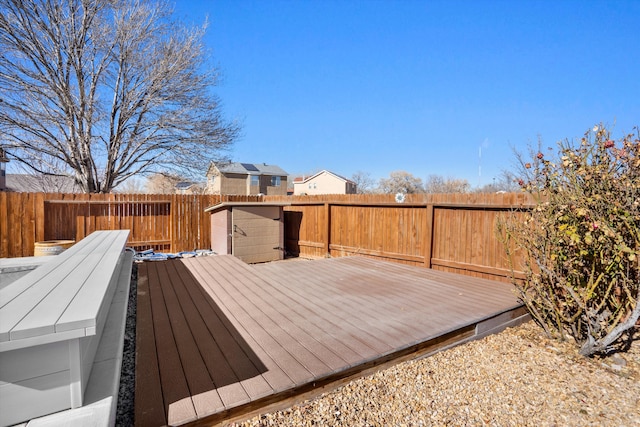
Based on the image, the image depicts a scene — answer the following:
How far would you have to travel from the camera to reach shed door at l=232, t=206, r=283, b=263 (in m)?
7.48

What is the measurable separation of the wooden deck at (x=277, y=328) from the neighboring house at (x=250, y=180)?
84.5ft

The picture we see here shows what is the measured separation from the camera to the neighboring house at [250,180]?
98.6 ft

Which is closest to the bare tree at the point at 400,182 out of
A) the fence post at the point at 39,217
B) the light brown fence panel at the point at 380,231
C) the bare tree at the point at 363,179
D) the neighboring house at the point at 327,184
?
the bare tree at the point at 363,179

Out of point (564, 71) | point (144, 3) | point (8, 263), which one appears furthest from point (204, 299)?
point (564, 71)

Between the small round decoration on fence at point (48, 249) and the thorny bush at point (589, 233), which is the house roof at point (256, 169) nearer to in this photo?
the small round decoration on fence at point (48, 249)

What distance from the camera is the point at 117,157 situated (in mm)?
10695

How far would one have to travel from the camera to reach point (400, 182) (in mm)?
39000

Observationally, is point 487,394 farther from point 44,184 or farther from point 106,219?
point 44,184

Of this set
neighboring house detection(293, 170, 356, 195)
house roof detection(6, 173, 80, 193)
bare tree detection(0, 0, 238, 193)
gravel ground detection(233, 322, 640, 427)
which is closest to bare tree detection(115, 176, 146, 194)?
house roof detection(6, 173, 80, 193)

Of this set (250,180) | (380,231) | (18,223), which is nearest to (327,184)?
(250,180)

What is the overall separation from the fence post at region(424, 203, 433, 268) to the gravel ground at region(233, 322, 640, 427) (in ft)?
9.38

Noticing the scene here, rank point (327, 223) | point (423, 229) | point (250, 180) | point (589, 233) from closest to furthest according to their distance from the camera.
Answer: point (589, 233) < point (423, 229) < point (327, 223) < point (250, 180)

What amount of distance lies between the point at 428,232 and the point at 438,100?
11.8 metres

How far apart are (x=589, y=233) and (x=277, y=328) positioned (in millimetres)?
2943
